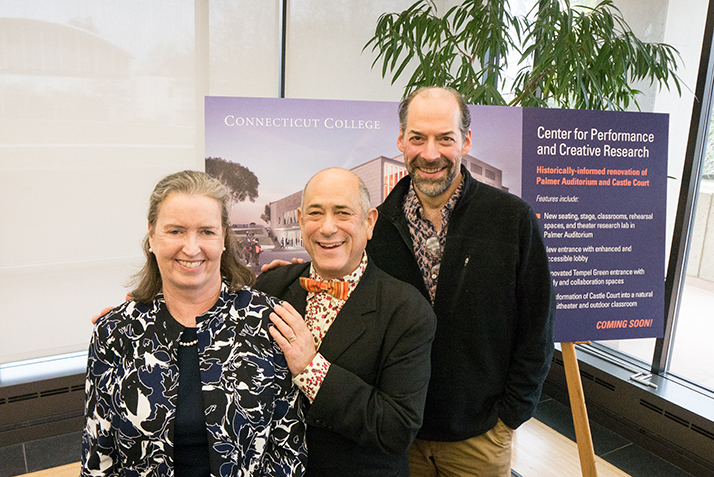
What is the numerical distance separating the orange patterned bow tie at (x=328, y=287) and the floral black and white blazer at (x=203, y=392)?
15 cm

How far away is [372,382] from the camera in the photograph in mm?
1454

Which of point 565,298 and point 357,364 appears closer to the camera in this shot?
point 357,364

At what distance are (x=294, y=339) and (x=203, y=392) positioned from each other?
0.28 m

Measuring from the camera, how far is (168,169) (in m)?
3.81

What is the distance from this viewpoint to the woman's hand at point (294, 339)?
1.38 meters

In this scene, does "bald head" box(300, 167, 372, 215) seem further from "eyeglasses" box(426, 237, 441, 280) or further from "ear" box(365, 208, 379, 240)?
"eyeglasses" box(426, 237, 441, 280)

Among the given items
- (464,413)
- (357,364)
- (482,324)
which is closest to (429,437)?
(464,413)

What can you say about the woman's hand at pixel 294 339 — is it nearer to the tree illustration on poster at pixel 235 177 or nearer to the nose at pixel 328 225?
the nose at pixel 328 225

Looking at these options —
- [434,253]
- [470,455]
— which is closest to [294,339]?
[434,253]

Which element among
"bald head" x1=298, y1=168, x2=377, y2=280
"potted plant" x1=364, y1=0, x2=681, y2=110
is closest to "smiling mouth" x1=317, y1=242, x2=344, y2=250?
"bald head" x1=298, y1=168, x2=377, y2=280

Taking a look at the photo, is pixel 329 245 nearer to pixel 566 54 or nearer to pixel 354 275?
pixel 354 275

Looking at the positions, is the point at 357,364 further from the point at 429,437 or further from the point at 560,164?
the point at 560,164

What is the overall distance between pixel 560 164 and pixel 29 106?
3.29 m

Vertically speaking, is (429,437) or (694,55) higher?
(694,55)
